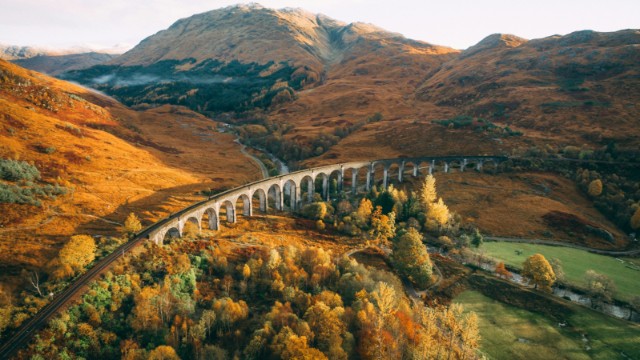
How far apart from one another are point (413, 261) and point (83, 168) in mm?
81636

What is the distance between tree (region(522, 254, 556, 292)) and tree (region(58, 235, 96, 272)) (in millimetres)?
64322

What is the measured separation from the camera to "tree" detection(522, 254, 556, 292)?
49531 mm

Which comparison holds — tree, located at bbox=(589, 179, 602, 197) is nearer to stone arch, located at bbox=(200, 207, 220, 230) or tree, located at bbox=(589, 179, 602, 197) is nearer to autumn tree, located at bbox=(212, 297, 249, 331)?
stone arch, located at bbox=(200, 207, 220, 230)

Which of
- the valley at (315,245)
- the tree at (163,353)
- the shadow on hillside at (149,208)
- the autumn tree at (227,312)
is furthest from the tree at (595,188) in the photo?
the tree at (163,353)

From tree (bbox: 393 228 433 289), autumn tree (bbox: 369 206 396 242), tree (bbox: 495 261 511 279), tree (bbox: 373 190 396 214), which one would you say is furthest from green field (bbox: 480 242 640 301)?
tree (bbox: 373 190 396 214)

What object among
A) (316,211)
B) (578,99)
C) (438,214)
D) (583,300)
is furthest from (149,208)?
(578,99)

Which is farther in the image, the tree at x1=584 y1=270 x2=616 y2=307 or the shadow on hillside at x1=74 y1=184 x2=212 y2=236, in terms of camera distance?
the shadow on hillside at x1=74 y1=184 x2=212 y2=236

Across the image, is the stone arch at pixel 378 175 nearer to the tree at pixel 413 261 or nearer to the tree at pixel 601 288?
the tree at pixel 413 261

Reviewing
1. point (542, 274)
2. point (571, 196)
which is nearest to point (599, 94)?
point (571, 196)

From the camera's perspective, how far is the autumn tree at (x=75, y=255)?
3758cm

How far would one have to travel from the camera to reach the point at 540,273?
49781mm

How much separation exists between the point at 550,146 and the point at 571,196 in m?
33.7

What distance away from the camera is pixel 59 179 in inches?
2618

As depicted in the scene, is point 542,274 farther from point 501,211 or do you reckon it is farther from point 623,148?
point 623,148
